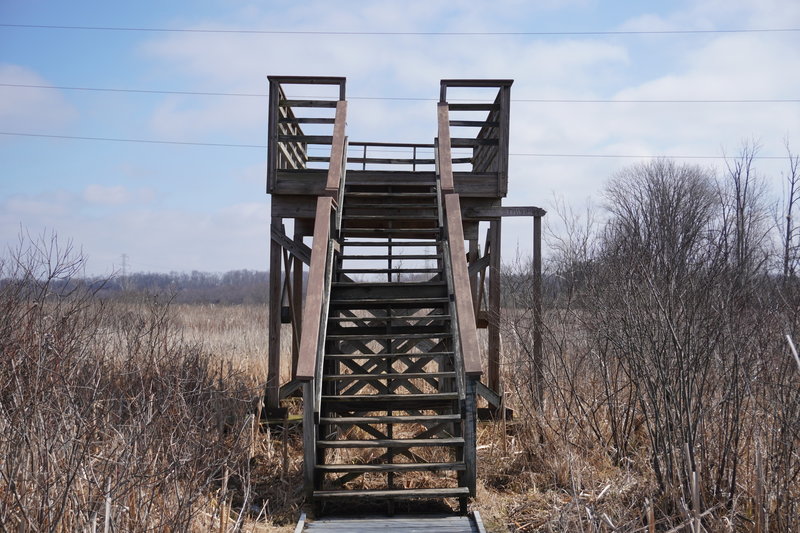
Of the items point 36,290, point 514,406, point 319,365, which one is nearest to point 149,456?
point 319,365

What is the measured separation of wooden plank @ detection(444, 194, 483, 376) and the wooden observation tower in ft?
0.04

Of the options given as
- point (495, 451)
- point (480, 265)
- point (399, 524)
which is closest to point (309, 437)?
point (399, 524)

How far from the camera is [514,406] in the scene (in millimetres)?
9672

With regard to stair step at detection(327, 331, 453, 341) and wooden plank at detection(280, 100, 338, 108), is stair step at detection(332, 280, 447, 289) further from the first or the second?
wooden plank at detection(280, 100, 338, 108)

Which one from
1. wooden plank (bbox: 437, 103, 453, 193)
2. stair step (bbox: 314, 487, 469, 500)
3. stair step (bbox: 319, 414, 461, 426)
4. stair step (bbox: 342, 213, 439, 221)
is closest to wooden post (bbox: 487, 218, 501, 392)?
stair step (bbox: 342, 213, 439, 221)

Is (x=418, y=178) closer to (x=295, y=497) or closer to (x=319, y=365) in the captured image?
(x=319, y=365)

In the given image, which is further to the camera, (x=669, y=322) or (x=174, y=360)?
(x=174, y=360)

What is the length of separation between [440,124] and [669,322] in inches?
185

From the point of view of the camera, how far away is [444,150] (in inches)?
341

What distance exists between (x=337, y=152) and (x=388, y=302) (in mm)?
2072

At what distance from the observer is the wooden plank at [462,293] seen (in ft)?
19.9

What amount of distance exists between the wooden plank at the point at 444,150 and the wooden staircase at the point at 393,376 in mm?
431

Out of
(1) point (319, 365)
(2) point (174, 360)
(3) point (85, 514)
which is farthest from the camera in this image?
(2) point (174, 360)

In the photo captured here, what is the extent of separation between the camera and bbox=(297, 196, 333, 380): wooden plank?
19.8 feet
